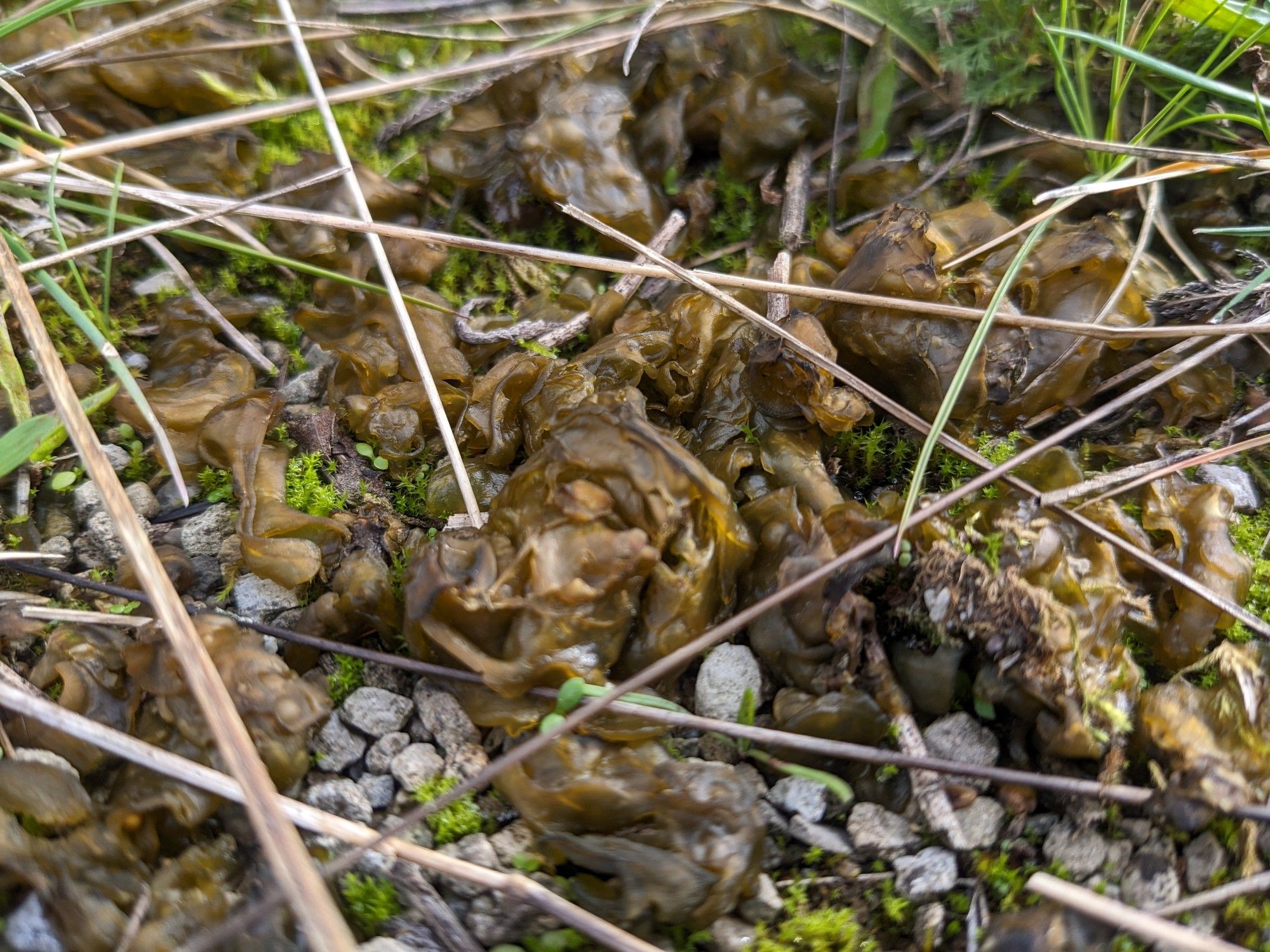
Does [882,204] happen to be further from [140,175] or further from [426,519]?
[140,175]

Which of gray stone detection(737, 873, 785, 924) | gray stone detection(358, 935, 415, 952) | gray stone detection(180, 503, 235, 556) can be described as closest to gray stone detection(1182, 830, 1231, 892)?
gray stone detection(737, 873, 785, 924)

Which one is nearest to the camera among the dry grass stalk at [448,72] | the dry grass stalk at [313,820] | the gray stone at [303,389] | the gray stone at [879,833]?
the dry grass stalk at [313,820]

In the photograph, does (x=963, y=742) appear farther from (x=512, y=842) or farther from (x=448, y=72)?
(x=448, y=72)

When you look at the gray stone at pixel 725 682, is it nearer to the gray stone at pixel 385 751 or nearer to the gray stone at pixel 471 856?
the gray stone at pixel 471 856

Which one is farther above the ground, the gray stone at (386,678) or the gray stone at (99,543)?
the gray stone at (99,543)

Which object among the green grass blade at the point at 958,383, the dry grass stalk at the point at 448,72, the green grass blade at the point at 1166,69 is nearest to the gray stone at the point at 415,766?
Answer: the green grass blade at the point at 958,383

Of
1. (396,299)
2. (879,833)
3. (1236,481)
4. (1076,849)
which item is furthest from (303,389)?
(1236,481)

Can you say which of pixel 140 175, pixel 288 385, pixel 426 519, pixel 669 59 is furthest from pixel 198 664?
pixel 669 59
